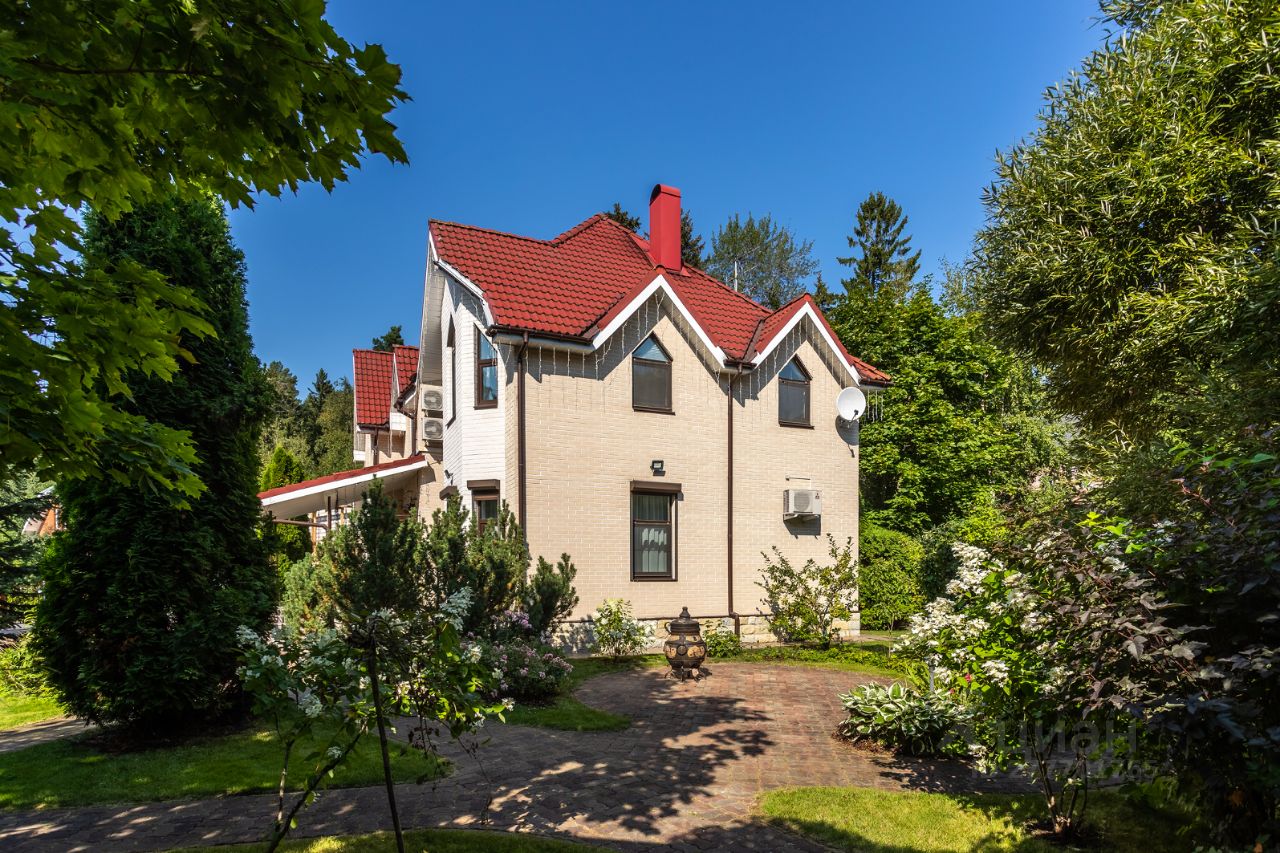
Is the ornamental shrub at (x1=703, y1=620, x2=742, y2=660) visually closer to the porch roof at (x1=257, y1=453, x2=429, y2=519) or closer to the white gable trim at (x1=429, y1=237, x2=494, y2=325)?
the white gable trim at (x1=429, y1=237, x2=494, y2=325)

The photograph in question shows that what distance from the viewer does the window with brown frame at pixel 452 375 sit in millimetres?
16391

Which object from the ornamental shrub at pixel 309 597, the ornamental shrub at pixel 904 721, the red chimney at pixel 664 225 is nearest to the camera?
the ornamental shrub at pixel 904 721

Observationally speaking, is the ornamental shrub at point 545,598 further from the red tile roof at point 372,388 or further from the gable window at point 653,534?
the red tile roof at point 372,388

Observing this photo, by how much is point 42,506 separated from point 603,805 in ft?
22.2

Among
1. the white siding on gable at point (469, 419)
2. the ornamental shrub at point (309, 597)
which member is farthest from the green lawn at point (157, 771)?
the white siding on gable at point (469, 419)

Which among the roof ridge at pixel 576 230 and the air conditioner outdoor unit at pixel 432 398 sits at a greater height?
the roof ridge at pixel 576 230

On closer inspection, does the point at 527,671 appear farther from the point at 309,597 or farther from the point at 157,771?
the point at 157,771

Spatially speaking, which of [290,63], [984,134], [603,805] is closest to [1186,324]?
[984,134]

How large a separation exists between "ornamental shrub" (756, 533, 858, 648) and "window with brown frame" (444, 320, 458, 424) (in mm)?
8492

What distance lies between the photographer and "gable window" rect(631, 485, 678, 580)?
1531 centimetres

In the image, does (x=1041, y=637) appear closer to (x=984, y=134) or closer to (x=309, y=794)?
(x=309, y=794)

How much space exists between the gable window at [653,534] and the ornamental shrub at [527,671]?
16.3 feet

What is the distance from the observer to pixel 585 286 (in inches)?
651

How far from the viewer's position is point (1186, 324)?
9242mm
